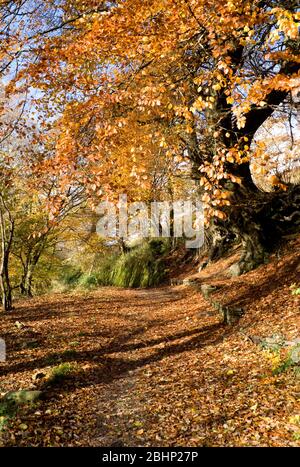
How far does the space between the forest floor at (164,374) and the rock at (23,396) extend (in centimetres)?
11

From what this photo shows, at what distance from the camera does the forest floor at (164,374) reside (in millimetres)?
4688

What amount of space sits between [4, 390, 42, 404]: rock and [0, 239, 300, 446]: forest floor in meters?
0.11

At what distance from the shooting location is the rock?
5547 millimetres

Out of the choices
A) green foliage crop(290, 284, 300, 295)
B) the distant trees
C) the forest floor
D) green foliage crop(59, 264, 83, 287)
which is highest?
the distant trees

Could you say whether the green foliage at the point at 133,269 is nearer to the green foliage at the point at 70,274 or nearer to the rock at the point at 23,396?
the green foliage at the point at 70,274

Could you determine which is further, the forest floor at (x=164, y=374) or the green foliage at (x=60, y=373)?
the green foliage at (x=60, y=373)

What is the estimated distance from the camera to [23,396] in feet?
18.4

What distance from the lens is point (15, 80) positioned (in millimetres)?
8133

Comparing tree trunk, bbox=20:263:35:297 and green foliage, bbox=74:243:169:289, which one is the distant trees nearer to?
tree trunk, bbox=20:263:35:297

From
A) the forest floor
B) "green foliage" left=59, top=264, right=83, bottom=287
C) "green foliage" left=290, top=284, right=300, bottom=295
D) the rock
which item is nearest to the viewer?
the forest floor

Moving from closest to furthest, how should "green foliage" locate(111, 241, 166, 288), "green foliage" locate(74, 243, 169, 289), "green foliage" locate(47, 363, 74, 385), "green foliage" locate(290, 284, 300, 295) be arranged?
"green foliage" locate(47, 363, 74, 385) < "green foliage" locate(290, 284, 300, 295) < "green foliage" locate(74, 243, 169, 289) < "green foliage" locate(111, 241, 166, 288)

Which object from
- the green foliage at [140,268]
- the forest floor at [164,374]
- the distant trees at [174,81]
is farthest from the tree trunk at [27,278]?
the distant trees at [174,81]

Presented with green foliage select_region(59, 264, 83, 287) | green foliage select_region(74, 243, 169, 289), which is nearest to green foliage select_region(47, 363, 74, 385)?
green foliage select_region(74, 243, 169, 289)
